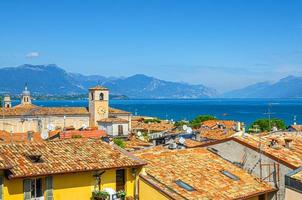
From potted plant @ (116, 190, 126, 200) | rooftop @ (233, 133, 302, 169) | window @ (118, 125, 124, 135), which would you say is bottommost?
window @ (118, 125, 124, 135)

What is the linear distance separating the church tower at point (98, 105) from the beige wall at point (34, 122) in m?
2.23

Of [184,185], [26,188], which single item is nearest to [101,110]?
[184,185]

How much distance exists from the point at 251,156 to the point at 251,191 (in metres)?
2.70

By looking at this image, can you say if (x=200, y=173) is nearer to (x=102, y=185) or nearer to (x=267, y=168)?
(x=267, y=168)

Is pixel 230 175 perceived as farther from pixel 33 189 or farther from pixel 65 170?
pixel 33 189

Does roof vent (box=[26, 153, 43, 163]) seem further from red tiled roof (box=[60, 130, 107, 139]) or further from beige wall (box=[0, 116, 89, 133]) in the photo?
beige wall (box=[0, 116, 89, 133])

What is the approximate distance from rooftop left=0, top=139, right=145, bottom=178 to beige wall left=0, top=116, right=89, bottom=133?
207 ft

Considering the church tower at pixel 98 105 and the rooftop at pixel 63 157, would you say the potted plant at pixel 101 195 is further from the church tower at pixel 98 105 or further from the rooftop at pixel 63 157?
the church tower at pixel 98 105

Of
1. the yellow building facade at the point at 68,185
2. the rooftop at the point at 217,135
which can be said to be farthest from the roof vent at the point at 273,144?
the rooftop at the point at 217,135

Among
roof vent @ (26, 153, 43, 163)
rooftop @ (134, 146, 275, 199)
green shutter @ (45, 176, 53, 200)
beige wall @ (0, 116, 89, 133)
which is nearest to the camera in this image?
green shutter @ (45, 176, 53, 200)

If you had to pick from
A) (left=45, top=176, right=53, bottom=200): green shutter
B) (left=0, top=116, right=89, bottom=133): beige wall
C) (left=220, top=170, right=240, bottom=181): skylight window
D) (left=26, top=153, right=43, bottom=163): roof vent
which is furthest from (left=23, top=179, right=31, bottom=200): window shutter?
(left=0, top=116, right=89, bottom=133): beige wall

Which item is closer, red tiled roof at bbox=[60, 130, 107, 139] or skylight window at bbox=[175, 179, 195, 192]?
skylight window at bbox=[175, 179, 195, 192]

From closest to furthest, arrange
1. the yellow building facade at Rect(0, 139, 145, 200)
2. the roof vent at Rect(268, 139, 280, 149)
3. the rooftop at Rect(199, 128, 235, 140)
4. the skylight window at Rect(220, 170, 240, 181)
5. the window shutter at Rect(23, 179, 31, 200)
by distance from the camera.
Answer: the yellow building facade at Rect(0, 139, 145, 200), the window shutter at Rect(23, 179, 31, 200), the skylight window at Rect(220, 170, 240, 181), the roof vent at Rect(268, 139, 280, 149), the rooftop at Rect(199, 128, 235, 140)

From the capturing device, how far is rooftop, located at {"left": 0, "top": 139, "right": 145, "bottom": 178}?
1606 cm
